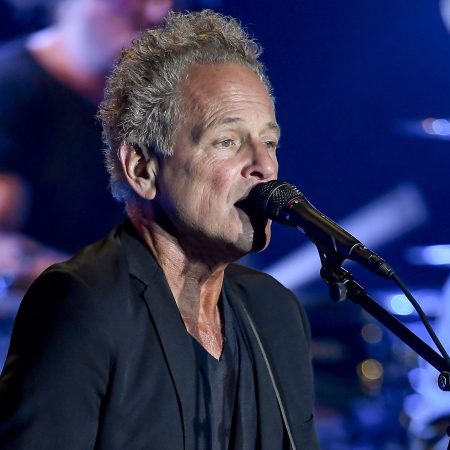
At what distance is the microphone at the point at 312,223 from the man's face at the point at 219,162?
0.33 feet

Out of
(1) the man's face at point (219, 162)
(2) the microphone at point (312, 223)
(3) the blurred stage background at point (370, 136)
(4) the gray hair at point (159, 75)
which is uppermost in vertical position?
(3) the blurred stage background at point (370, 136)

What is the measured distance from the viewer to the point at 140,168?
224 cm

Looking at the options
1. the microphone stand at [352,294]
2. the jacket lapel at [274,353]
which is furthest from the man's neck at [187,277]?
the microphone stand at [352,294]

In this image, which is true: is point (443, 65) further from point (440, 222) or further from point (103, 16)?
point (103, 16)

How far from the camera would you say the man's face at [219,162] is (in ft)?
6.61

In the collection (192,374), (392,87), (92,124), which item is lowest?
(192,374)

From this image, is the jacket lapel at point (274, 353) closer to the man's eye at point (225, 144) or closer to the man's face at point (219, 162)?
the man's face at point (219, 162)

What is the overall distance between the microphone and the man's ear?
0.39 m

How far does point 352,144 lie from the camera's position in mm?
4523

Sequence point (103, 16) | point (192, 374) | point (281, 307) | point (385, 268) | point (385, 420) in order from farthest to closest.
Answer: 1. point (385, 420)
2. point (103, 16)
3. point (281, 307)
4. point (192, 374)
5. point (385, 268)

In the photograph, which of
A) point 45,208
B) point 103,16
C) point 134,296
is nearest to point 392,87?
point 103,16

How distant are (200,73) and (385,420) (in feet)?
11.1

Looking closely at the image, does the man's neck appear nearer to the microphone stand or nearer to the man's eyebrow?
the man's eyebrow

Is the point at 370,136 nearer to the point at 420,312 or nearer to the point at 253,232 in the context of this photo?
the point at 253,232
